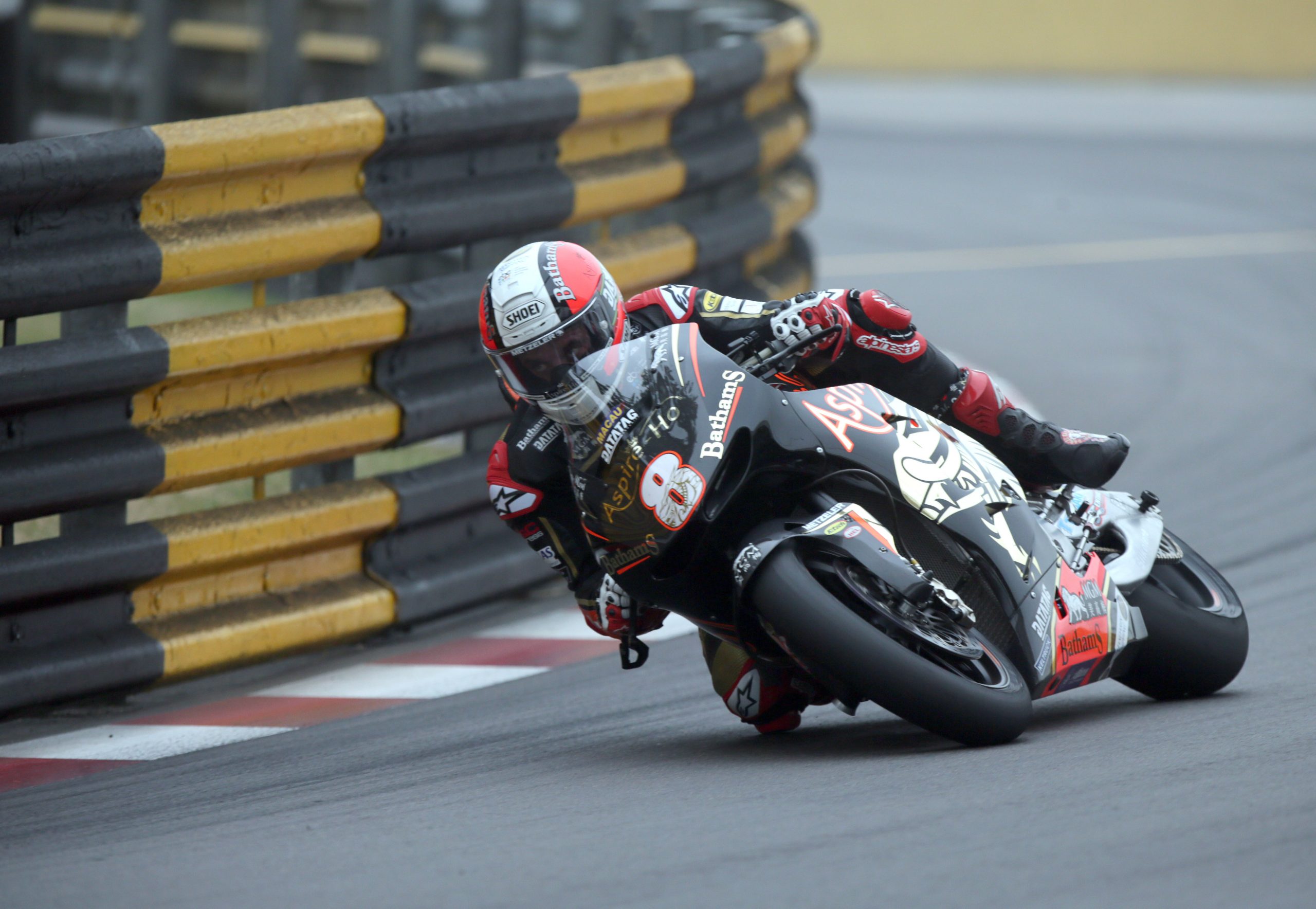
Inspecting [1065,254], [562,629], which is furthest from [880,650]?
[1065,254]

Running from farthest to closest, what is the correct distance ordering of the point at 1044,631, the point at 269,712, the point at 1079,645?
the point at 269,712
the point at 1079,645
the point at 1044,631

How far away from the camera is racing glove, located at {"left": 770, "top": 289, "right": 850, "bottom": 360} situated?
445cm

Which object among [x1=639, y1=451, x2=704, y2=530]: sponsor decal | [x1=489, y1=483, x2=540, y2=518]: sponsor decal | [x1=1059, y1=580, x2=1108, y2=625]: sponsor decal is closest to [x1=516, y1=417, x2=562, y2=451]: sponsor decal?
[x1=489, y1=483, x2=540, y2=518]: sponsor decal

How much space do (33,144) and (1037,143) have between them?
16.2m

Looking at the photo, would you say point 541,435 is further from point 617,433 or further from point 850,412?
point 850,412

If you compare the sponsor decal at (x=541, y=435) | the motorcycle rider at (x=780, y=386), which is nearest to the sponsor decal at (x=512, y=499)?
the motorcycle rider at (x=780, y=386)

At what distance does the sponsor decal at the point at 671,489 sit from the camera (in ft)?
13.0

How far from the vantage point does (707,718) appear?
16.3ft

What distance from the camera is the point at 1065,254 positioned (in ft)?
45.5

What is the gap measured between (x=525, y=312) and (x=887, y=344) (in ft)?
3.50

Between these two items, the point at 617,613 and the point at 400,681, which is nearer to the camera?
the point at 617,613

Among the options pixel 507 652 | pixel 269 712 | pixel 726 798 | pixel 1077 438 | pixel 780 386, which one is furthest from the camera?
pixel 507 652

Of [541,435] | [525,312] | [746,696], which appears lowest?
[746,696]

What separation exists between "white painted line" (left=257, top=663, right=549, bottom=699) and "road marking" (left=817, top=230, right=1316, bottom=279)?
791 centimetres
